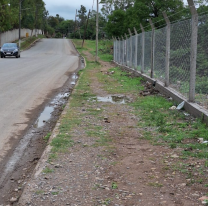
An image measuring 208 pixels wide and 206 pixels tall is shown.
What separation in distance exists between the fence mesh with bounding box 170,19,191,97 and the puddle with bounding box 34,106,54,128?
10.4 ft

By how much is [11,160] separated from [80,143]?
1.05 meters

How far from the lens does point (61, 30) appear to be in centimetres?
14725

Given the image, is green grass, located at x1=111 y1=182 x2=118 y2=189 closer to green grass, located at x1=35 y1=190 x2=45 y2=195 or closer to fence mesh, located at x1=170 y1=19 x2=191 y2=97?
green grass, located at x1=35 y1=190 x2=45 y2=195

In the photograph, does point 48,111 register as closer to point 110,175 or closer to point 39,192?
point 110,175

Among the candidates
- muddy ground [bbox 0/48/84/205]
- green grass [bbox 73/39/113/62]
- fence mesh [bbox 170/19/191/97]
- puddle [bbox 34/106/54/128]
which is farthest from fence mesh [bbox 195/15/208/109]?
green grass [bbox 73/39/113/62]

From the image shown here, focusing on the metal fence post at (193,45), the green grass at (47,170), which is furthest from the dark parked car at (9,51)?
the green grass at (47,170)

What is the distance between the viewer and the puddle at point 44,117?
24.0 feet

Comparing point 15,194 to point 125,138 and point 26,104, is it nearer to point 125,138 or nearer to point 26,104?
point 125,138

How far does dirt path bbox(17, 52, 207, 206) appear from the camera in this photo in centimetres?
358

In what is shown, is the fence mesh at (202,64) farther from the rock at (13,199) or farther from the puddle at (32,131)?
the rock at (13,199)

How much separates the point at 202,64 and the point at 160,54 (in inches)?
163

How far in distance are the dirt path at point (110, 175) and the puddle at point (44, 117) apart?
3.48 ft

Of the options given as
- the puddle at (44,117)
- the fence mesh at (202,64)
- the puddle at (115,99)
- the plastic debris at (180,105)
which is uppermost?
the fence mesh at (202,64)

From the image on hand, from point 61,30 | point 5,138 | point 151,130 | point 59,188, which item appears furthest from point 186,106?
point 61,30
